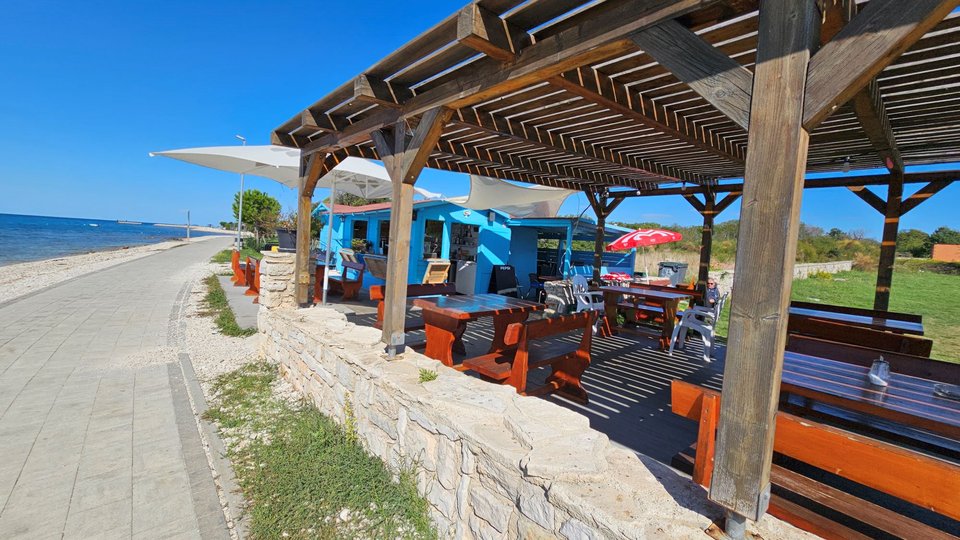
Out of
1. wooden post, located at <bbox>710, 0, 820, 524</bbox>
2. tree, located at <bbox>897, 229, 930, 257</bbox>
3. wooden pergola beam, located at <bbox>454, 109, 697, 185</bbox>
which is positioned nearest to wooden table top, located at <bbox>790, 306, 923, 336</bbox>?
wooden pergola beam, located at <bbox>454, 109, 697, 185</bbox>

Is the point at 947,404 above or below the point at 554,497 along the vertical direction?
above

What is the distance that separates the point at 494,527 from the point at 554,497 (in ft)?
1.81

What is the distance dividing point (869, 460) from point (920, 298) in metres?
20.1

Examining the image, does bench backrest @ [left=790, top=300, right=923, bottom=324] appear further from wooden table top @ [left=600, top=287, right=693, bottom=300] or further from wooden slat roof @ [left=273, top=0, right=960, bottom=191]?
wooden slat roof @ [left=273, top=0, right=960, bottom=191]

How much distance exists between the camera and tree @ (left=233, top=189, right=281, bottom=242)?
2711cm

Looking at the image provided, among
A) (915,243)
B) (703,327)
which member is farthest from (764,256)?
(915,243)

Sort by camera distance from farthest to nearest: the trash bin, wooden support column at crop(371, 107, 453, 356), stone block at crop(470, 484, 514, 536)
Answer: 1. the trash bin
2. wooden support column at crop(371, 107, 453, 356)
3. stone block at crop(470, 484, 514, 536)

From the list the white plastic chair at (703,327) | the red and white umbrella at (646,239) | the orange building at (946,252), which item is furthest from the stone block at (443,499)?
the orange building at (946,252)

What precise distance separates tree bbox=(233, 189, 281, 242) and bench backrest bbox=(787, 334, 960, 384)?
86.2 feet

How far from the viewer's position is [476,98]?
2830 mm

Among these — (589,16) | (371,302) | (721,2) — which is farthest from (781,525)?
(371,302)

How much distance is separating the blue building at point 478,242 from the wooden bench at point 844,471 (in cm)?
737

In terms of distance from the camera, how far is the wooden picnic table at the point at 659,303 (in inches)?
230

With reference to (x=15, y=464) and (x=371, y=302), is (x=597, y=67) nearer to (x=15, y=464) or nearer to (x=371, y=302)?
(x=15, y=464)
